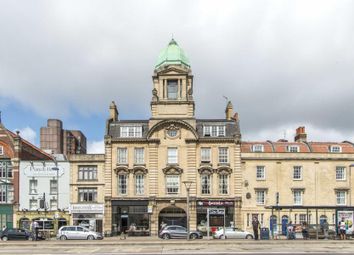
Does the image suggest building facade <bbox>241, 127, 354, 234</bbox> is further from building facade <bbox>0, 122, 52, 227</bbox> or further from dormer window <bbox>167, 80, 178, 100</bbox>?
building facade <bbox>0, 122, 52, 227</bbox>

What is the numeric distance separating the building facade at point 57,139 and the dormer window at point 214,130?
43236 millimetres

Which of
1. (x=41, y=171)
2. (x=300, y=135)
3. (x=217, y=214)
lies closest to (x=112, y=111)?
(x=41, y=171)

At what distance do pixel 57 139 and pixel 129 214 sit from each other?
4458 centimetres

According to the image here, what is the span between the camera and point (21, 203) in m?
69.9

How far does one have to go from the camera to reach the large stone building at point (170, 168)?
69562mm

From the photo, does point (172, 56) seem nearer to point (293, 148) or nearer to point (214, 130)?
point (214, 130)

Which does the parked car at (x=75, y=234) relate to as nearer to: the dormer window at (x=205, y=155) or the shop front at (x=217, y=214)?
the shop front at (x=217, y=214)

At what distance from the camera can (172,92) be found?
7288cm

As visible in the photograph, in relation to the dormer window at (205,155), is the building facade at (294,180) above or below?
below

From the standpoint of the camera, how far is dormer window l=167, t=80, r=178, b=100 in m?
72.7

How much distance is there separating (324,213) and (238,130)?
47.2 feet

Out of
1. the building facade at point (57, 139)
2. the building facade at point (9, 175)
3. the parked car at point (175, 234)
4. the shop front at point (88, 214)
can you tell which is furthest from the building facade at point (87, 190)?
the building facade at point (57, 139)

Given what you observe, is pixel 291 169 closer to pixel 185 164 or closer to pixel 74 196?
pixel 185 164

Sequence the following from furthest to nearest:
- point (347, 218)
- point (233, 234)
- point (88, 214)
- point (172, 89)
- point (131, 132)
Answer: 1. point (172, 89)
2. point (131, 132)
3. point (88, 214)
4. point (233, 234)
5. point (347, 218)
